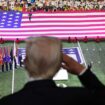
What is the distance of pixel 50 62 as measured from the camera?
2445 mm

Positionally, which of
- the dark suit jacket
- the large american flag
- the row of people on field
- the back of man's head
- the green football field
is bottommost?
the green football field

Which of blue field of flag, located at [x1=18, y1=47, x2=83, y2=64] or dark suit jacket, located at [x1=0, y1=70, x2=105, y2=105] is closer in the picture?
dark suit jacket, located at [x1=0, y1=70, x2=105, y2=105]

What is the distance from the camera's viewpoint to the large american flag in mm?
12750

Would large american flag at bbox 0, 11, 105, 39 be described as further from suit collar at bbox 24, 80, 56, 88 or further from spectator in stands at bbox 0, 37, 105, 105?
suit collar at bbox 24, 80, 56, 88

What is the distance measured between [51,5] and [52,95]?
42.4 feet

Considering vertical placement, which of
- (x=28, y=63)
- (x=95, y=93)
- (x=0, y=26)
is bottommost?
(x=0, y=26)

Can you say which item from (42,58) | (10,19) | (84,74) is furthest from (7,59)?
(42,58)

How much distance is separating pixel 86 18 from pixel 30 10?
Answer: 6.64 ft

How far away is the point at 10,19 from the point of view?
1398cm

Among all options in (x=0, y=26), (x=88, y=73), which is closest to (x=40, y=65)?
(x=88, y=73)

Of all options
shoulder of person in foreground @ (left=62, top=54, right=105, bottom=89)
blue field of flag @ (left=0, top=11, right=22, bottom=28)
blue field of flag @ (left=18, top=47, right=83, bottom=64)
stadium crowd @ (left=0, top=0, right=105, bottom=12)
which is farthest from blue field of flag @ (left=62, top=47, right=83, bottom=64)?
shoulder of person in foreground @ (left=62, top=54, right=105, bottom=89)

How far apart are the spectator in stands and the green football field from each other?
679 centimetres

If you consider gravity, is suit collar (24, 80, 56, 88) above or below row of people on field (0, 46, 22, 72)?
above

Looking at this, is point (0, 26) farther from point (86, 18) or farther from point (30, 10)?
point (86, 18)
